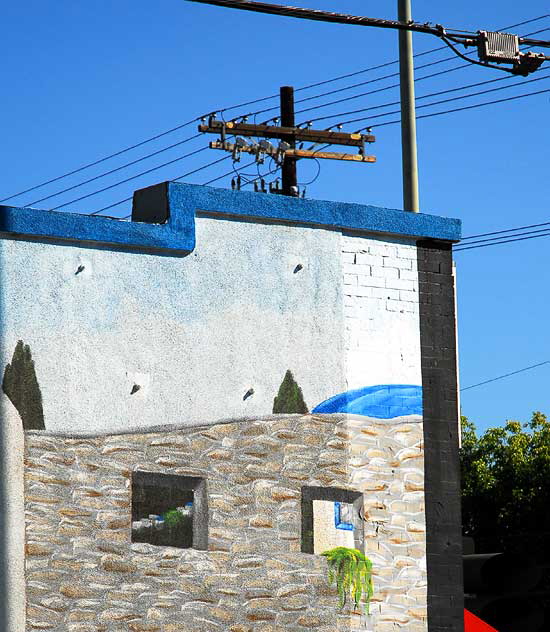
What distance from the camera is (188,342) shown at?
1377 centimetres

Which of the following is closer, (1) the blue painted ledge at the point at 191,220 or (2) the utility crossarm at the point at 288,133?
(1) the blue painted ledge at the point at 191,220

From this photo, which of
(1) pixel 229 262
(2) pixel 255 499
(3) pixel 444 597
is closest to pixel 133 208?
(1) pixel 229 262

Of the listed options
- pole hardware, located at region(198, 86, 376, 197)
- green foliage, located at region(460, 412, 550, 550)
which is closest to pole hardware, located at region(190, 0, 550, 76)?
pole hardware, located at region(198, 86, 376, 197)

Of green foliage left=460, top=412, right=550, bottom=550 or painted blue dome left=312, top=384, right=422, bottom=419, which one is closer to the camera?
painted blue dome left=312, top=384, right=422, bottom=419

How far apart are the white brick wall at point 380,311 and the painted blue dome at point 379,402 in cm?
8

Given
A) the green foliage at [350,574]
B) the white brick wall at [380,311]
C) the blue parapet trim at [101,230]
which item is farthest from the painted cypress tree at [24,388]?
the white brick wall at [380,311]

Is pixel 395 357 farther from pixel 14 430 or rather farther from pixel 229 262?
pixel 14 430

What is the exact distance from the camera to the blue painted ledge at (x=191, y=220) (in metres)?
13.0

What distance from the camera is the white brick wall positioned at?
15.0 metres

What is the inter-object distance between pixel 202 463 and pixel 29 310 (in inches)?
90.7

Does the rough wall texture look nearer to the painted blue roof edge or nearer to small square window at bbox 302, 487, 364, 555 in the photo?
small square window at bbox 302, 487, 364, 555

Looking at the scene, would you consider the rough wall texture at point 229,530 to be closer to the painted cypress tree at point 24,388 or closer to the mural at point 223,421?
the mural at point 223,421

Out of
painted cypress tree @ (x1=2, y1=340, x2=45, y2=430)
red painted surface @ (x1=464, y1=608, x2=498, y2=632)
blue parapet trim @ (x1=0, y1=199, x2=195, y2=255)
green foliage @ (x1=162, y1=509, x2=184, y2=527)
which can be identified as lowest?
red painted surface @ (x1=464, y1=608, x2=498, y2=632)

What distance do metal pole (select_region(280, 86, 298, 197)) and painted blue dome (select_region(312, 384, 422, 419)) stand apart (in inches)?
428
